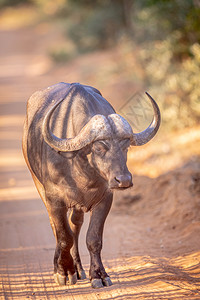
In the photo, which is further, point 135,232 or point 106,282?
point 135,232

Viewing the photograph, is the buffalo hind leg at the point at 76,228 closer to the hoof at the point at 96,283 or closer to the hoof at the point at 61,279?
the hoof at the point at 61,279

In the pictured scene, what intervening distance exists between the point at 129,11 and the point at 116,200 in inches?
674

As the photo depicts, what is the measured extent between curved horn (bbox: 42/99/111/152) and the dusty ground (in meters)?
1.70

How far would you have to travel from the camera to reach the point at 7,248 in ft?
22.8

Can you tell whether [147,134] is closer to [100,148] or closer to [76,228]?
[100,148]

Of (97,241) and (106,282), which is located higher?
(97,241)

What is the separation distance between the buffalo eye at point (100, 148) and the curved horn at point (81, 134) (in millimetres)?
76

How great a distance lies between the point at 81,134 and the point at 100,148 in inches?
9.8

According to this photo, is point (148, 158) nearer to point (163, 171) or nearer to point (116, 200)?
point (163, 171)

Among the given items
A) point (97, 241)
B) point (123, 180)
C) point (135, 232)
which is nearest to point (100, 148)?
point (123, 180)

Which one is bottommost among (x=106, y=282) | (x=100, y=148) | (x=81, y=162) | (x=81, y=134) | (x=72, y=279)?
(x=72, y=279)

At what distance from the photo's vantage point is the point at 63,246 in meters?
5.56

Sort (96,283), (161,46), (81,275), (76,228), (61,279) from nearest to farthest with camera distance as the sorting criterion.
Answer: (96,283)
(61,279)
(81,275)
(76,228)
(161,46)

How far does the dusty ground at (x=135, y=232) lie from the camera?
552 centimetres
